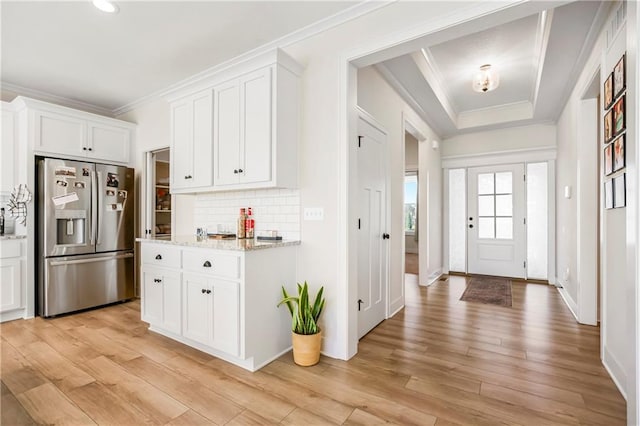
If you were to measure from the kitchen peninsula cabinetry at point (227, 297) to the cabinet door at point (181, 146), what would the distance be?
680mm

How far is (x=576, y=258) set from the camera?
3.58 meters

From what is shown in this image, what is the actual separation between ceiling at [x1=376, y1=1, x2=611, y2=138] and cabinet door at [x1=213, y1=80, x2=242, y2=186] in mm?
1574

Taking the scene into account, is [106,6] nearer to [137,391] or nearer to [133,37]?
[133,37]

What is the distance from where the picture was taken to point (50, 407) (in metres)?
1.84

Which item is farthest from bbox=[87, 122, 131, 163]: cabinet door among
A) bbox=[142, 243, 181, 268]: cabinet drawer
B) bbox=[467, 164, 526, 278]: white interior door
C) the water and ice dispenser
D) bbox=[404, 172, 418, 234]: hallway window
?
bbox=[404, 172, 418, 234]: hallway window

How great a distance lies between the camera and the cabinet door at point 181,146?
305 cm

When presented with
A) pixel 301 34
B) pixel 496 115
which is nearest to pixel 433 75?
pixel 301 34

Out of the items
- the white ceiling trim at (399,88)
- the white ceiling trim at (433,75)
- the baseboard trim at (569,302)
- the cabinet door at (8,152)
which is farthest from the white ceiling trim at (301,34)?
the baseboard trim at (569,302)

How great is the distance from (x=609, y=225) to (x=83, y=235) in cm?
505

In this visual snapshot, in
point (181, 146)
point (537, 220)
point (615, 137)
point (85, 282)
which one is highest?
point (181, 146)

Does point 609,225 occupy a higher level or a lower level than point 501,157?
lower

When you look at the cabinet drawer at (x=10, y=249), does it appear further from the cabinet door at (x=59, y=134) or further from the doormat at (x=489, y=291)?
the doormat at (x=489, y=291)

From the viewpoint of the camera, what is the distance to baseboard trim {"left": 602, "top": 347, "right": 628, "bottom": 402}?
1.97 m

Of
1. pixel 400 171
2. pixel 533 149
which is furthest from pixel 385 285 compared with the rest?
pixel 533 149
